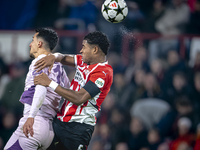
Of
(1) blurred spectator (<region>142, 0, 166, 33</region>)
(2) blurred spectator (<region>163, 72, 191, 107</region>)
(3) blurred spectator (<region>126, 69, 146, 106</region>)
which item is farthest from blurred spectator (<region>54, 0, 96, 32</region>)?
(2) blurred spectator (<region>163, 72, 191, 107</region>)

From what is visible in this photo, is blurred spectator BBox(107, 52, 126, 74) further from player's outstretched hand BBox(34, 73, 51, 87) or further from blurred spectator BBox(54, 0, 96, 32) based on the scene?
player's outstretched hand BBox(34, 73, 51, 87)

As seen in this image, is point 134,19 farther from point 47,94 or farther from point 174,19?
point 47,94

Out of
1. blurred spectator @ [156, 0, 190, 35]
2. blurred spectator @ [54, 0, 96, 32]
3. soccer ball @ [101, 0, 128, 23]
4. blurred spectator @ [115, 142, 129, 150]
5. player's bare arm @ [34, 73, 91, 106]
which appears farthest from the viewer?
blurred spectator @ [54, 0, 96, 32]

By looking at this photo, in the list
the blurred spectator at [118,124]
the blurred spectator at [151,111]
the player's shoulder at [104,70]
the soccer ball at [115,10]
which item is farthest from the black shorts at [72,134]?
the blurred spectator at [151,111]

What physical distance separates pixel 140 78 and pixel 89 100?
3496 mm

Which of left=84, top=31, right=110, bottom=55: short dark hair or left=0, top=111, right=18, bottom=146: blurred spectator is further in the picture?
left=0, top=111, right=18, bottom=146: blurred spectator

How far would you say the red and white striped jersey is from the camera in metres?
3.42

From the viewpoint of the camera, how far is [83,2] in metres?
7.91

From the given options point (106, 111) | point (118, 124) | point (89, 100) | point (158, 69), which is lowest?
point (118, 124)

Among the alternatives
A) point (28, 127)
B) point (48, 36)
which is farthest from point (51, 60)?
point (28, 127)

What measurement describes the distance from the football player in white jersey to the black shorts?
0.33 ft

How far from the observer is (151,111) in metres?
6.50

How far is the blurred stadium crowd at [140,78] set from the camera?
616 cm

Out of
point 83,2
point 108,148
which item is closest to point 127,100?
point 108,148
